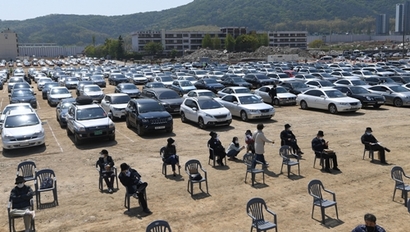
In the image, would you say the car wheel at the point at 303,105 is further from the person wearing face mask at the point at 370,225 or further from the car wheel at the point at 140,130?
the person wearing face mask at the point at 370,225

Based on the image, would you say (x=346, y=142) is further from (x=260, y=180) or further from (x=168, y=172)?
(x=168, y=172)

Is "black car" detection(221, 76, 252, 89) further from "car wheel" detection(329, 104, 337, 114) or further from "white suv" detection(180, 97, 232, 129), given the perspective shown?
"white suv" detection(180, 97, 232, 129)

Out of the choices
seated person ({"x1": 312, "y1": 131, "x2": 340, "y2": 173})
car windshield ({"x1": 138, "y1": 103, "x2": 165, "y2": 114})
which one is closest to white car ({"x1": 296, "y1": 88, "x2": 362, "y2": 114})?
car windshield ({"x1": 138, "y1": 103, "x2": 165, "y2": 114})

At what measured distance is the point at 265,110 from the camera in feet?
73.3

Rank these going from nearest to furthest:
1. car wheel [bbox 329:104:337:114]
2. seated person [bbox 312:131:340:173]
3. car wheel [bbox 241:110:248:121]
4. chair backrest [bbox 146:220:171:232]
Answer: chair backrest [bbox 146:220:171:232] < seated person [bbox 312:131:340:173] < car wheel [bbox 241:110:248:121] < car wheel [bbox 329:104:337:114]

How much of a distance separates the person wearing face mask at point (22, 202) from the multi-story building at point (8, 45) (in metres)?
→ 190

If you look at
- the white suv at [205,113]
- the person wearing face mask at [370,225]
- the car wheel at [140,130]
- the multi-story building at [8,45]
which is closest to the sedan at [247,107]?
the white suv at [205,113]

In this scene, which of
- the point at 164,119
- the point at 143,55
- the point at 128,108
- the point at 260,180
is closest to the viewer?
the point at 260,180

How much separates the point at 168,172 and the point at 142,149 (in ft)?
12.2

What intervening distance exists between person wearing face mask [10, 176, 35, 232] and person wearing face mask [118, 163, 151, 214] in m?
2.16

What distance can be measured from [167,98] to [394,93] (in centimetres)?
1501

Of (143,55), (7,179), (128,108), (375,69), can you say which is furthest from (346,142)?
(143,55)

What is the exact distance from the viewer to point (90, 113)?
18688 mm

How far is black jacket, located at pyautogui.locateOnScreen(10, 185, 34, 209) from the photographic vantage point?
919cm
